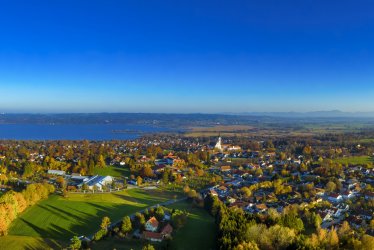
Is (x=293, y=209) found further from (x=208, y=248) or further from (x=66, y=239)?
(x=66, y=239)

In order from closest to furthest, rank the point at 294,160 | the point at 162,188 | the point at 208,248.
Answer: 1. the point at 208,248
2. the point at 162,188
3. the point at 294,160

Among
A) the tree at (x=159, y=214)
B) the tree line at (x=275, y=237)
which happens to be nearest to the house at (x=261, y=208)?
the tree line at (x=275, y=237)

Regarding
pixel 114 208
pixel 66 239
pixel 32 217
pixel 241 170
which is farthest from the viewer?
pixel 241 170

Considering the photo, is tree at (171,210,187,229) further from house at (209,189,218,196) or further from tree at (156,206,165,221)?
house at (209,189,218,196)

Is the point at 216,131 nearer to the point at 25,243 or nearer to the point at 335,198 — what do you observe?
the point at 335,198

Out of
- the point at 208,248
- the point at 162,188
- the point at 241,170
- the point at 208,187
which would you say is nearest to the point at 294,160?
the point at 241,170
